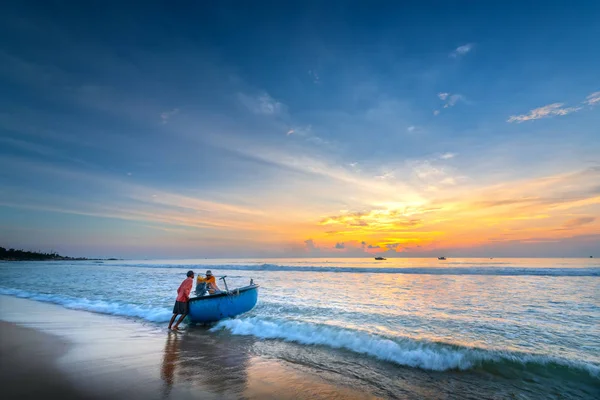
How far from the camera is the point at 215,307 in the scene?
40.6 ft

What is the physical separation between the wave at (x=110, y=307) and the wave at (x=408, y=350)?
4.89 m

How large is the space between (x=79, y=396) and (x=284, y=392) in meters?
3.53

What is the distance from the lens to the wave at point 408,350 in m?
7.56

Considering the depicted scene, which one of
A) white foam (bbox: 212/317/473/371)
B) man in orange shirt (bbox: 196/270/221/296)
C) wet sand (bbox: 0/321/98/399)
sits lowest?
white foam (bbox: 212/317/473/371)

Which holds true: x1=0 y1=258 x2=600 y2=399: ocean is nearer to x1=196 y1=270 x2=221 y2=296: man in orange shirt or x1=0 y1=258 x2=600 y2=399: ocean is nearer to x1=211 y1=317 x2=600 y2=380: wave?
x1=211 y1=317 x2=600 y2=380: wave

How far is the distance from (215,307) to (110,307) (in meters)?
7.23

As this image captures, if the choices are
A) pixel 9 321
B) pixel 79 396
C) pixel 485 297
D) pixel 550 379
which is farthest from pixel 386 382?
pixel 485 297

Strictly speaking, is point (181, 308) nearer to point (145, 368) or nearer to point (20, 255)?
point (145, 368)

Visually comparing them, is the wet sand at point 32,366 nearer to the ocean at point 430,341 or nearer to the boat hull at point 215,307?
the ocean at point 430,341

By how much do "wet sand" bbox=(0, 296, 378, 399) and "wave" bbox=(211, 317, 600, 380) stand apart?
57.6 inches

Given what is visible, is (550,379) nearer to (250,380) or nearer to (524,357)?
(524,357)

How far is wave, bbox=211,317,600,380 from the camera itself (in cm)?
Answer: 756

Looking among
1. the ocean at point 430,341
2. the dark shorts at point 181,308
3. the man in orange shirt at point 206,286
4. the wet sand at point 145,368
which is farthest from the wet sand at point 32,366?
the man in orange shirt at point 206,286

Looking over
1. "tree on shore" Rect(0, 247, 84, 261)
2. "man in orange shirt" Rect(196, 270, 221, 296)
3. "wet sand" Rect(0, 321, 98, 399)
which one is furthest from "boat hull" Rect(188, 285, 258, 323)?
"tree on shore" Rect(0, 247, 84, 261)
